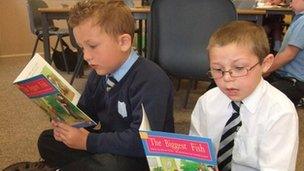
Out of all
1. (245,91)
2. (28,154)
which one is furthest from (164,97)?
(28,154)

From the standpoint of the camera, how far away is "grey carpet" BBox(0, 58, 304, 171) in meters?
1.74

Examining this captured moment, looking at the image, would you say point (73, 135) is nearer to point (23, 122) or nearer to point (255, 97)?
point (255, 97)

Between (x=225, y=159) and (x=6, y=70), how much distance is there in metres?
3.04

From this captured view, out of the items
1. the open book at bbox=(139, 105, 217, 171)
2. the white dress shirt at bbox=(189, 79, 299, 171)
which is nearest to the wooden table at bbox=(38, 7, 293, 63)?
the white dress shirt at bbox=(189, 79, 299, 171)

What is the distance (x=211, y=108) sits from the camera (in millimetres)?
1061

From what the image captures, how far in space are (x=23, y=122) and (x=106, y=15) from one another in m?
1.33

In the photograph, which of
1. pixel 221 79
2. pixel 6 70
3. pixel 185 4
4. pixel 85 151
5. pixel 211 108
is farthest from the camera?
pixel 6 70

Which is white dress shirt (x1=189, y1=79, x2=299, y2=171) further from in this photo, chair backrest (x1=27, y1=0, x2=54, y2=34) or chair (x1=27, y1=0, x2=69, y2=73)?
chair backrest (x1=27, y1=0, x2=54, y2=34)

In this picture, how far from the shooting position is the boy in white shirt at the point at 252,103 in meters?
0.90

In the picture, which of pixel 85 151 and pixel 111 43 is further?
pixel 85 151

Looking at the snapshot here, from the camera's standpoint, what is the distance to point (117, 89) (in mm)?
1139

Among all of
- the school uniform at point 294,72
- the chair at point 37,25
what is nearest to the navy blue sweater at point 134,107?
the school uniform at point 294,72

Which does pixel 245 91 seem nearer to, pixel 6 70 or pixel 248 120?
pixel 248 120

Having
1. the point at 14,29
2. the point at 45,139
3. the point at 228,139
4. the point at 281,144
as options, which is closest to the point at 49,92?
the point at 45,139
